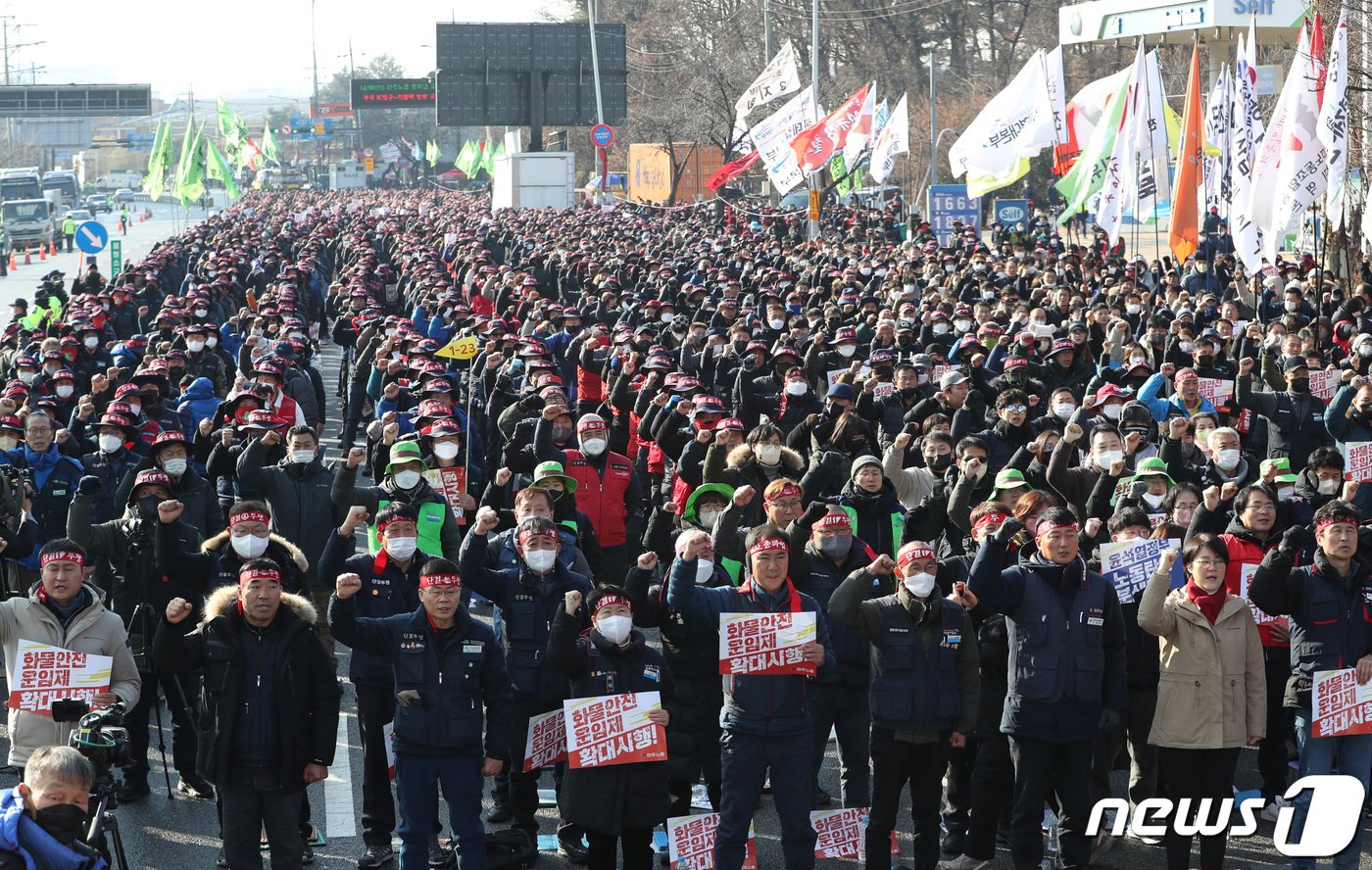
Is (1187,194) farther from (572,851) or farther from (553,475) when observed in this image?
(572,851)

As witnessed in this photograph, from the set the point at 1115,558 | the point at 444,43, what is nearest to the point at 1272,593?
the point at 1115,558

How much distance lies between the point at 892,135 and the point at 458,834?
26.2 metres

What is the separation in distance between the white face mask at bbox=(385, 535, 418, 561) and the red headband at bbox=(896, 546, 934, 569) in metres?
2.18

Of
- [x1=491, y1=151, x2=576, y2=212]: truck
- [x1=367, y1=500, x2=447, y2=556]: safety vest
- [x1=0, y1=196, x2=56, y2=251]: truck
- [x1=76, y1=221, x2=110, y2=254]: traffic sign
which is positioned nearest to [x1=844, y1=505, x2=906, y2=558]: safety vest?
[x1=367, y1=500, x2=447, y2=556]: safety vest

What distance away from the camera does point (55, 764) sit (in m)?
5.65

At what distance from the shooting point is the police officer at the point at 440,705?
717 cm

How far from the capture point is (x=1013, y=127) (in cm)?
2520

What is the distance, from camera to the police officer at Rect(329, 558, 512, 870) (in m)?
7.17

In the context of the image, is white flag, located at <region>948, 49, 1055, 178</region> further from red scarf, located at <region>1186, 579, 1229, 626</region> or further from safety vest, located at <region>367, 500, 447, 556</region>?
red scarf, located at <region>1186, 579, 1229, 626</region>

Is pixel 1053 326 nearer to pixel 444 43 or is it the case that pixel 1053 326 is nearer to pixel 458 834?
pixel 458 834

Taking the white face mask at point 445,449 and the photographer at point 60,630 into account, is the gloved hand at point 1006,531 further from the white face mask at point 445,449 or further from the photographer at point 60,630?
the white face mask at point 445,449

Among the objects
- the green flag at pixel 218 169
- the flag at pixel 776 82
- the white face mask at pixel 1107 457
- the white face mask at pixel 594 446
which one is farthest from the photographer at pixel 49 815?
the green flag at pixel 218 169

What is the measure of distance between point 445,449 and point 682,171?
52.2 m

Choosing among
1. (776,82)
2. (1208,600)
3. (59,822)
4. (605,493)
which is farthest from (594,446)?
(776,82)
